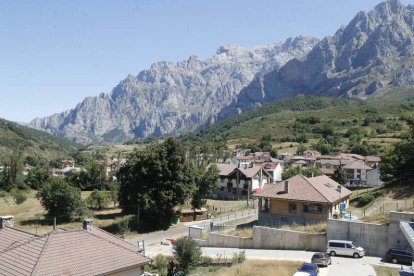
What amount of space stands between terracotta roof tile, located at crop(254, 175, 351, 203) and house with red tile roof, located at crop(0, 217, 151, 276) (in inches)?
919

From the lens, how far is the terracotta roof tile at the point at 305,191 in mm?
41969

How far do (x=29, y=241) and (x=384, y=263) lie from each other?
21821mm

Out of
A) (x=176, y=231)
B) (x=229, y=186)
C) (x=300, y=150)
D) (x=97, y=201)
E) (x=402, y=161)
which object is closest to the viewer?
(x=176, y=231)

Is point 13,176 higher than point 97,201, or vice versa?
point 13,176

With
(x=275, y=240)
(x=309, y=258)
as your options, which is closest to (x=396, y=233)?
(x=309, y=258)

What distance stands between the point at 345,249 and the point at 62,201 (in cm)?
3461

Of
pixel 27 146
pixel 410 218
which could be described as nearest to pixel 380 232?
pixel 410 218

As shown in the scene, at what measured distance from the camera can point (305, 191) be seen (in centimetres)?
4312

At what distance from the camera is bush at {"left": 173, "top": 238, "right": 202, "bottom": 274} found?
2798 centimetres

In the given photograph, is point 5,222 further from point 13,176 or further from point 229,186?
point 13,176

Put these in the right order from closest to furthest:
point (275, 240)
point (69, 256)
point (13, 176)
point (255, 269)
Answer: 1. point (69, 256)
2. point (255, 269)
3. point (275, 240)
4. point (13, 176)

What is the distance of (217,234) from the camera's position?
38.9 m

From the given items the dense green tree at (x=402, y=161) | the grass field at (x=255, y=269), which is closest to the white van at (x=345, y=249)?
the grass field at (x=255, y=269)

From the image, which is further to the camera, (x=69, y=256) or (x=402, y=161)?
(x=402, y=161)
